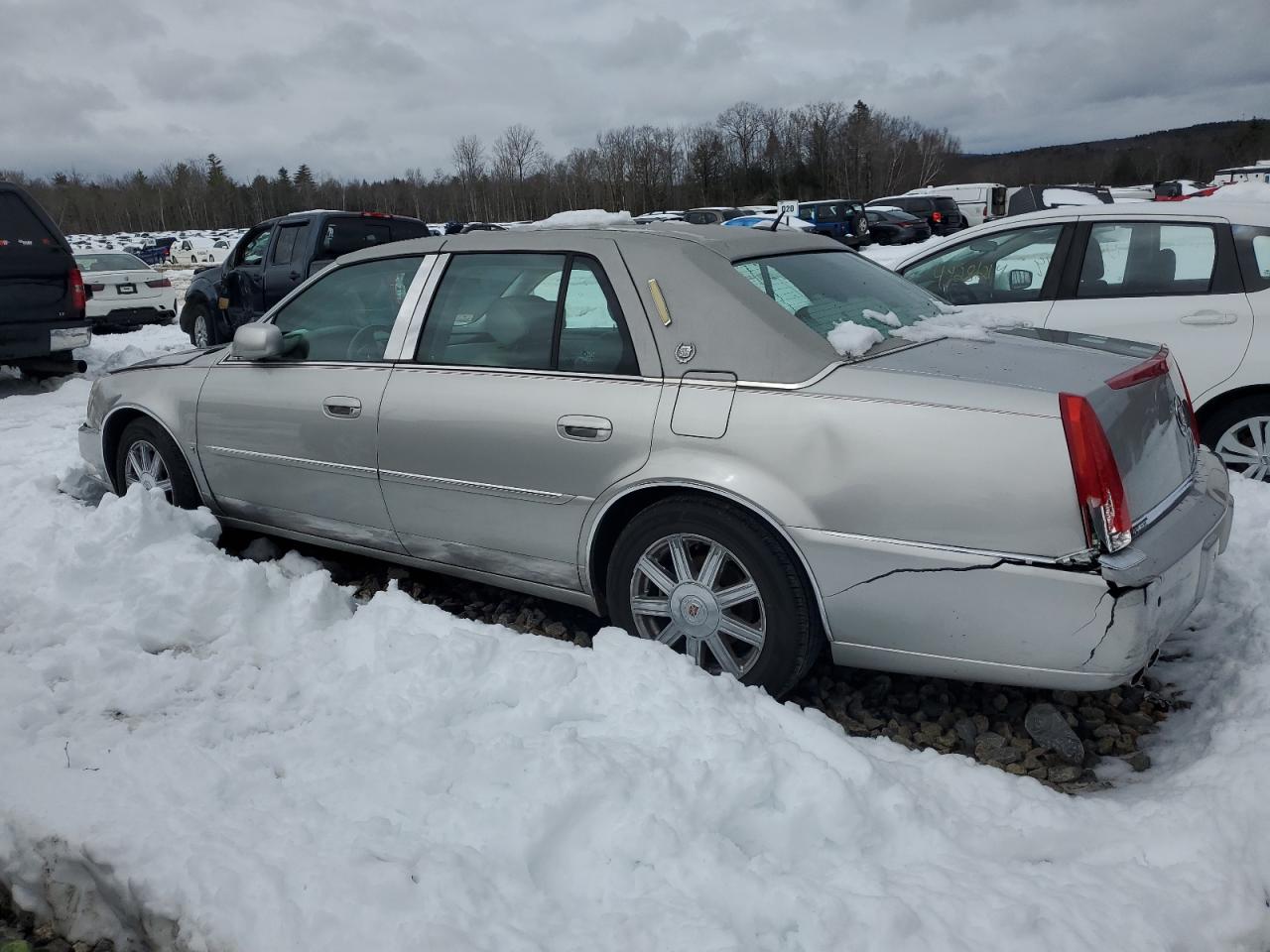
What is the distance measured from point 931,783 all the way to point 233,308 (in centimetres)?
1064

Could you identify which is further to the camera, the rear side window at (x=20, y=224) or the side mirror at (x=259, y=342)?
the rear side window at (x=20, y=224)

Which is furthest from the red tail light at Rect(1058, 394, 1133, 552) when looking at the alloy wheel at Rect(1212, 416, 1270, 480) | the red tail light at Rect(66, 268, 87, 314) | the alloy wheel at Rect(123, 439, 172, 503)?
the red tail light at Rect(66, 268, 87, 314)

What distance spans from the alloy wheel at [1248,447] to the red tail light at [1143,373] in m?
2.01

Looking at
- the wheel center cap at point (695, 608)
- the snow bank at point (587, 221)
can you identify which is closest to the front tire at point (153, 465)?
the snow bank at point (587, 221)

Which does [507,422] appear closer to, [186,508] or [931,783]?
[931,783]

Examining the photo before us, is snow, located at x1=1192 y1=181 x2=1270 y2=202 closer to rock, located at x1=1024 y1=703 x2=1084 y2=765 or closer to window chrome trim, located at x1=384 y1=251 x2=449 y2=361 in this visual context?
rock, located at x1=1024 y1=703 x2=1084 y2=765

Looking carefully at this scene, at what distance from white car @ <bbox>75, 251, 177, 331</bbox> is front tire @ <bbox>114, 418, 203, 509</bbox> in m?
10.3

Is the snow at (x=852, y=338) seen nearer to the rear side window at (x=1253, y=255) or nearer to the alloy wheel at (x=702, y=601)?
the alloy wheel at (x=702, y=601)

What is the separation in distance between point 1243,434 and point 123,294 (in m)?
14.6

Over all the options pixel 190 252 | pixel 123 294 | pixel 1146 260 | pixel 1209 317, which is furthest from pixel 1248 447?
pixel 190 252

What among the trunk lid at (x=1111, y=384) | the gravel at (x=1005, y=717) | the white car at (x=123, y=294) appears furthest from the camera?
the white car at (x=123, y=294)

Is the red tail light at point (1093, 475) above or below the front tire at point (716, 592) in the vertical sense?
above

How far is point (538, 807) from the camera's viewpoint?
2.33 m

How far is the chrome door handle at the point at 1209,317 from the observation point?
481cm
